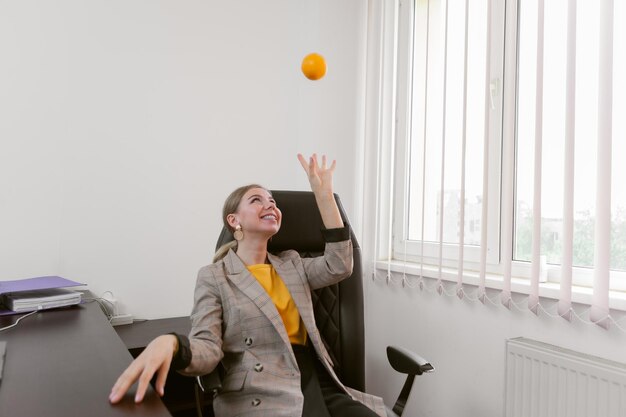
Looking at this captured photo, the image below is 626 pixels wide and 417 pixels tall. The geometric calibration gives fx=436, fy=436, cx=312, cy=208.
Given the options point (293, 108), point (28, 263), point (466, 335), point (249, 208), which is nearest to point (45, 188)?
point (28, 263)

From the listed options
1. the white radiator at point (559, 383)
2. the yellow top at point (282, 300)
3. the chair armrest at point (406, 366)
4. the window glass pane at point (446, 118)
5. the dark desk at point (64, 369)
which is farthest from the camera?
the window glass pane at point (446, 118)

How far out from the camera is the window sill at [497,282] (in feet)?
4.24

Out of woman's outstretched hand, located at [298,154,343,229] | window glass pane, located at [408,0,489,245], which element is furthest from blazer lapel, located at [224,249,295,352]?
window glass pane, located at [408,0,489,245]

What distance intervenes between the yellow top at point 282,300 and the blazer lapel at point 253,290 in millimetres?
56

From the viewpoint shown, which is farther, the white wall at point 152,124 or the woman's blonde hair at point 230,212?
the white wall at point 152,124

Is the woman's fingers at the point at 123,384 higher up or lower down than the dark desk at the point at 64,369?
higher up

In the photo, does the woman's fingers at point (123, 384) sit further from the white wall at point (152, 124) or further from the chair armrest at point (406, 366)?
the white wall at point (152, 124)

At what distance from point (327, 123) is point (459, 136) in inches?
31.9

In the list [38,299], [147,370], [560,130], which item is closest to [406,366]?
[147,370]

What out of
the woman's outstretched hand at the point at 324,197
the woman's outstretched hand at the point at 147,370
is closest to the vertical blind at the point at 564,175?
the woman's outstretched hand at the point at 324,197

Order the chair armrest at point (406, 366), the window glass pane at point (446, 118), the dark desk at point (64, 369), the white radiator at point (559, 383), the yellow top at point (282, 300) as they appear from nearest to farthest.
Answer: the dark desk at point (64, 369) → the white radiator at point (559, 383) → the chair armrest at point (406, 366) → the yellow top at point (282, 300) → the window glass pane at point (446, 118)

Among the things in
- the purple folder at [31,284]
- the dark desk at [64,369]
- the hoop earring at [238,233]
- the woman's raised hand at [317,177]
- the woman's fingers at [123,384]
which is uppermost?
the woman's raised hand at [317,177]

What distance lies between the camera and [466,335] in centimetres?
174

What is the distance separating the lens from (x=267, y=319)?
1.36 m
